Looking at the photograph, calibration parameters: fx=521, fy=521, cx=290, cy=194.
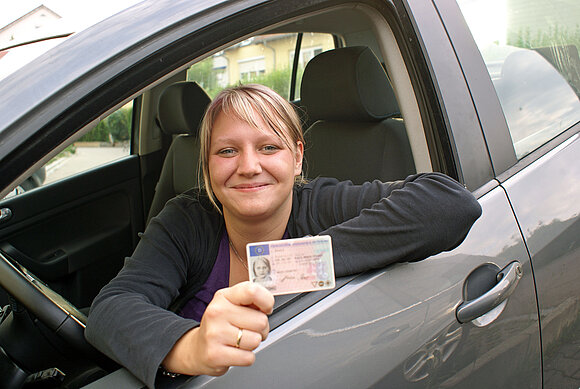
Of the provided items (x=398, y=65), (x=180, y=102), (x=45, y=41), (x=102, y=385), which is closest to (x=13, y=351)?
(x=102, y=385)

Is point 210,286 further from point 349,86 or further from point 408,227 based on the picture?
point 349,86

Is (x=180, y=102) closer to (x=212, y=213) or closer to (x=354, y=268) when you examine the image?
(x=212, y=213)

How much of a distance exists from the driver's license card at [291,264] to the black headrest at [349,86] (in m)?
1.26

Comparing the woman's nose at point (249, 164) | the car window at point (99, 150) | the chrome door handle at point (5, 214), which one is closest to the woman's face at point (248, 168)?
the woman's nose at point (249, 164)

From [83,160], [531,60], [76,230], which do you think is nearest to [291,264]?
[531,60]

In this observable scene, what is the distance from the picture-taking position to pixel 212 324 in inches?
31.9

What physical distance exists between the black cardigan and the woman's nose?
0.71 feet

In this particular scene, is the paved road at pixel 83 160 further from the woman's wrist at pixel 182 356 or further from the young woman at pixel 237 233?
the woman's wrist at pixel 182 356

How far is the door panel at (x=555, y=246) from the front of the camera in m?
1.33

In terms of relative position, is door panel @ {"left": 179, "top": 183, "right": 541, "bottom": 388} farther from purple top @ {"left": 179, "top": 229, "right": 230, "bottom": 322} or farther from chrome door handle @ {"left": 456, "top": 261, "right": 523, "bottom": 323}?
purple top @ {"left": 179, "top": 229, "right": 230, "bottom": 322}

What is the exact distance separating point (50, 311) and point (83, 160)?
2107mm

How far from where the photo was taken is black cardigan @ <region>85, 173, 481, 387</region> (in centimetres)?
95

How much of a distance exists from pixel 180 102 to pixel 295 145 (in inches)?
68.1

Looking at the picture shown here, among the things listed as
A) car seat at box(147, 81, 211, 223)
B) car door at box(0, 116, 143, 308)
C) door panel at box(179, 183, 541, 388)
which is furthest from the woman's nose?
car seat at box(147, 81, 211, 223)
